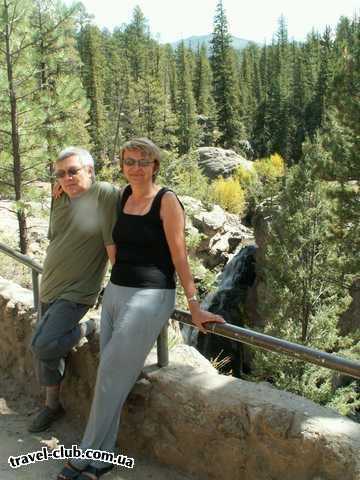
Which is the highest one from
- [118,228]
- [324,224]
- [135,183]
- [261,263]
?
[135,183]

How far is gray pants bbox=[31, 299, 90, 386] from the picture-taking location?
10.4 feet

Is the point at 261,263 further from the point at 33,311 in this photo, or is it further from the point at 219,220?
the point at 33,311

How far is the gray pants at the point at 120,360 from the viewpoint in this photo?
2.76m

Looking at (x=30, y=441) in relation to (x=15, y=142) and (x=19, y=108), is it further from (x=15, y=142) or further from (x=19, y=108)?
(x=19, y=108)

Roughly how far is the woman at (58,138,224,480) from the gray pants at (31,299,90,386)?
37cm

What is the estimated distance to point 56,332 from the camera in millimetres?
3184

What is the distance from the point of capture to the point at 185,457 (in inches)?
118

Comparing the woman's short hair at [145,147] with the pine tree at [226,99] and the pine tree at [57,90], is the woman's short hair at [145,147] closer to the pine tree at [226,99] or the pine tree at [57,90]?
the pine tree at [57,90]

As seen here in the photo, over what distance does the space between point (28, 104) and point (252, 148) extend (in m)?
60.5

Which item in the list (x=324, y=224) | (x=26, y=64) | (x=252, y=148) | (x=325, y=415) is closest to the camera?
(x=325, y=415)

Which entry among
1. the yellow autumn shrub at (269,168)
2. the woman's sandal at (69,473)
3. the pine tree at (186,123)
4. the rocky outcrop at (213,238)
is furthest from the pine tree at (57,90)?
the pine tree at (186,123)

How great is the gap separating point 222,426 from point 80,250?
127cm

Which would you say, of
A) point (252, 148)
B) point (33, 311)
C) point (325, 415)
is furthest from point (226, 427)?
point (252, 148)

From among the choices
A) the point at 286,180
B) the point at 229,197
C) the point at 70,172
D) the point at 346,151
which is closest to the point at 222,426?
the point at 70,172
